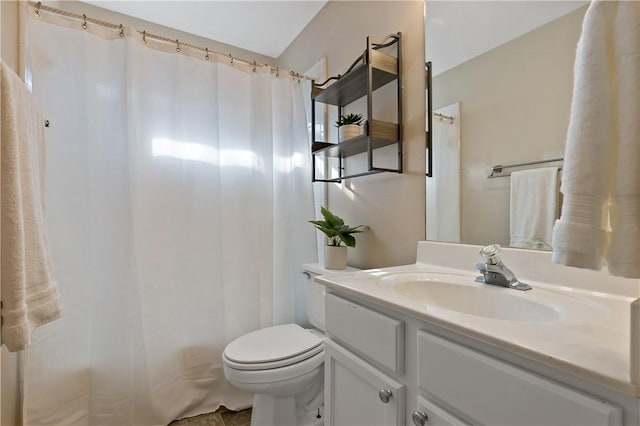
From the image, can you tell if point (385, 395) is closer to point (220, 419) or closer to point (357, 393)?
point (357, 393)

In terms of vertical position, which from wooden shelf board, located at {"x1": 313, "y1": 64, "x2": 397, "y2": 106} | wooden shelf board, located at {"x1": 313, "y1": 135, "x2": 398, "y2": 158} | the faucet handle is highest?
wooden shelf board, located at {"x1": 313, "y1": 64, "x2": 397, "y2": 106}

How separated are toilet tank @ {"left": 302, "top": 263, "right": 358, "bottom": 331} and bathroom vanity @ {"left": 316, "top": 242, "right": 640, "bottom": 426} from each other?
0.57m

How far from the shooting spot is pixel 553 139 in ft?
2.84

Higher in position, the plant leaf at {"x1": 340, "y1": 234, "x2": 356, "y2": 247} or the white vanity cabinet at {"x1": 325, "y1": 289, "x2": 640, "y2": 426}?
the plant leaf at {"x1": 340, "y1": 234, "x2": 356, "y2": 247}

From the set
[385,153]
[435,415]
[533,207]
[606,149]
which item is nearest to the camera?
[606,149]

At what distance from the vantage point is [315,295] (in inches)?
61.9

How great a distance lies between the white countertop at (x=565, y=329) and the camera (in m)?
0.40

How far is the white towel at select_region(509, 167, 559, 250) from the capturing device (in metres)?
0.87

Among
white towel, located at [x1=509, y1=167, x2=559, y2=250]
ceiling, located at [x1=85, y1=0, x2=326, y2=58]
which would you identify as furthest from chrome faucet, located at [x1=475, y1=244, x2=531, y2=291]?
ceiling, located at [x1=85, y1=0, x2=326, y2=58]

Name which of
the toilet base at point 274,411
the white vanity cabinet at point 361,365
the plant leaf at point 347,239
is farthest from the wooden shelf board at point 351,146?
the toilet base at point 274,411

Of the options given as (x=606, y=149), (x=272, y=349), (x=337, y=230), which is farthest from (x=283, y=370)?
(x=606, y=149)

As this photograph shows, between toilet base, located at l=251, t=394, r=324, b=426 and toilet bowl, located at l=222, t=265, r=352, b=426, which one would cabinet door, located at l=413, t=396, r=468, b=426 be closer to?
toilet bowl, located at l=222, t=265, r=352, b=426

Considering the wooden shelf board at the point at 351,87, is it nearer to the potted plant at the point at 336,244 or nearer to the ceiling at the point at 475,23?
the ceiling at the point at 475,23

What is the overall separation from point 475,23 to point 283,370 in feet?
5.09
